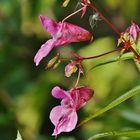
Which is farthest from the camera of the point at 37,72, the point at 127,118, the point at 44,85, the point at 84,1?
the point at 37,72

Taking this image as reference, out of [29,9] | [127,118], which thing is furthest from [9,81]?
[127,118]

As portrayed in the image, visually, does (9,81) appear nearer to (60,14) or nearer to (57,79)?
(57,79)

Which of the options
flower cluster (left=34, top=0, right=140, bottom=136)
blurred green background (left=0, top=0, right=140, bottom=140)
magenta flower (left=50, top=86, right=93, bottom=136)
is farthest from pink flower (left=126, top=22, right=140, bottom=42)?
blurred green background (left=0, top=0, right=140, bottom=140)

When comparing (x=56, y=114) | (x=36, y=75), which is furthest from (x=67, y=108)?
(x=36, y=75)

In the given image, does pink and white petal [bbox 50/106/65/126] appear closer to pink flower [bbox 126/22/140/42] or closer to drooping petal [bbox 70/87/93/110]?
drooping petal [bbox 70/87/93/110]

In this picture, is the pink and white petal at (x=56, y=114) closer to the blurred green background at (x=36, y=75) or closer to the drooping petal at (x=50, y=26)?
the drooping petal at (x=50, y=26)

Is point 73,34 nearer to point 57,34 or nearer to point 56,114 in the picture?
point 57,34
